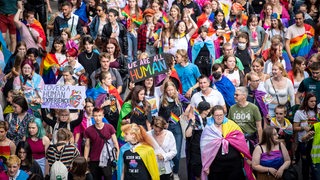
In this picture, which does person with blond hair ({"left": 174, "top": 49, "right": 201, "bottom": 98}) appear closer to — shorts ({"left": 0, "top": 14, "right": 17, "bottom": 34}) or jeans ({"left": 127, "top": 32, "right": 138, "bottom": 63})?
jeans ({"left": 127, "top": 32, "right": 138, "bottom": 63})

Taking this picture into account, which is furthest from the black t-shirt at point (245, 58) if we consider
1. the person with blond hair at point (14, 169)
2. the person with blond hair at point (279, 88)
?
the person with blond hair at point (14, 169)

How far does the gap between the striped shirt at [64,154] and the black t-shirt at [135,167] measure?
875 millimetres

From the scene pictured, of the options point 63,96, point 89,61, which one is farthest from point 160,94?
point 89,61

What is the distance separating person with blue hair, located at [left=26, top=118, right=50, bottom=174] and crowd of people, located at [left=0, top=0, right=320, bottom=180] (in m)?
0.02

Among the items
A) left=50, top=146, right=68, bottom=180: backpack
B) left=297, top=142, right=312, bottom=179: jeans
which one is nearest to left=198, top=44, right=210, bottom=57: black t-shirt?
left=297, top=142, right=312, bottom=179: jeans

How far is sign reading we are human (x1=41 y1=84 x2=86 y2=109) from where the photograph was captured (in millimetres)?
16312

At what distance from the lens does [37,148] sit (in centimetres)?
1561

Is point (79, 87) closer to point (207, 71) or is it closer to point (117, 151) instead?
point (117, 151)

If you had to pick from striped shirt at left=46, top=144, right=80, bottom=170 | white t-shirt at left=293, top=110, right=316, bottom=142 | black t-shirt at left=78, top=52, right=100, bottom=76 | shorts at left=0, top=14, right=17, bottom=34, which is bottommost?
striped shirt at left=46, top=144, right=80, bottom=170

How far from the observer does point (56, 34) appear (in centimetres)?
2127

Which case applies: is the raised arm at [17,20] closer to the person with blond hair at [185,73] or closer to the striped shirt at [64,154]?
the person with blond hair at [185,73]

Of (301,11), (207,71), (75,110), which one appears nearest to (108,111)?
(75,110)

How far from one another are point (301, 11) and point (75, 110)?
23.1ft

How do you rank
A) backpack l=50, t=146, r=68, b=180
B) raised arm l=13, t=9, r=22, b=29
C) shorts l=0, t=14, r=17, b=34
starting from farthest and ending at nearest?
shorts l=0, t=14, r=17, b=34, raised arm l=13, t=9, r=22, b=29, backpack l=50, t=146, r=68, b=180
